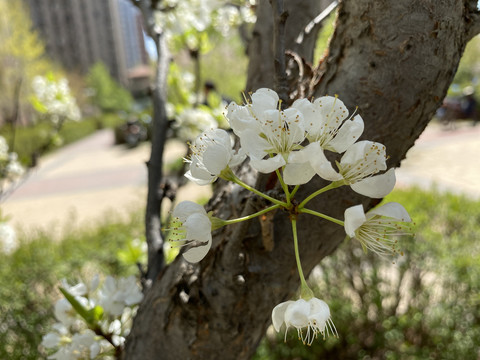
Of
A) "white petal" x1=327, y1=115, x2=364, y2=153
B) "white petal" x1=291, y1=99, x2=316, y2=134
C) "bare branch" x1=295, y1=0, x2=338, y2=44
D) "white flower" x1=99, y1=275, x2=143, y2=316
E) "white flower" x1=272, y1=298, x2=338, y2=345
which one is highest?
"bare branch" x1=295, y1=0, x2=338, y2=44

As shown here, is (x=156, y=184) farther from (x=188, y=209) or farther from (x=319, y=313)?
(x=319, y=313)

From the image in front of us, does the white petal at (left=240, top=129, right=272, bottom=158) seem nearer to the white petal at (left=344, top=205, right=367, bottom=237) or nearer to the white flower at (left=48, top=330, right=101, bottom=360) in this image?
the white petal at (left=344, top=205, right=367, bottom=237)

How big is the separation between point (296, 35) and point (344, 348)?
8.64 feet

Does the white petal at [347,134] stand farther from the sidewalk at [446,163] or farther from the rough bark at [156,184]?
the sidewalk at [446,163]

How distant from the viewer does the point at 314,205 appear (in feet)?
2.78

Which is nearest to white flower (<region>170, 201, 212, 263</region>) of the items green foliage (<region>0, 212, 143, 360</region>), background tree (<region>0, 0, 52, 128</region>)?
green foliage (<region>0, 212, 143, 360</region>)

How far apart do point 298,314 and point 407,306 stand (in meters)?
3.00

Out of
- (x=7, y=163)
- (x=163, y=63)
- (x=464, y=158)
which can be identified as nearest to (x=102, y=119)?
(x=464, y=158)

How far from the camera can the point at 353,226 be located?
0.52 m

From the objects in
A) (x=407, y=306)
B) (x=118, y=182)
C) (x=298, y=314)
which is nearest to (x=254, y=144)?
(x=298, y=314)

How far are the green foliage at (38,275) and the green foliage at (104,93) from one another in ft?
136

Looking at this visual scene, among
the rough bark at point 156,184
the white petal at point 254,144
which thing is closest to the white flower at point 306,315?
the white petal at point 254,144

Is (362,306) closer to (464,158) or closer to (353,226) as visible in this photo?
(353,226)

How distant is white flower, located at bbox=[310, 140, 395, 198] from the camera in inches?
21.5
